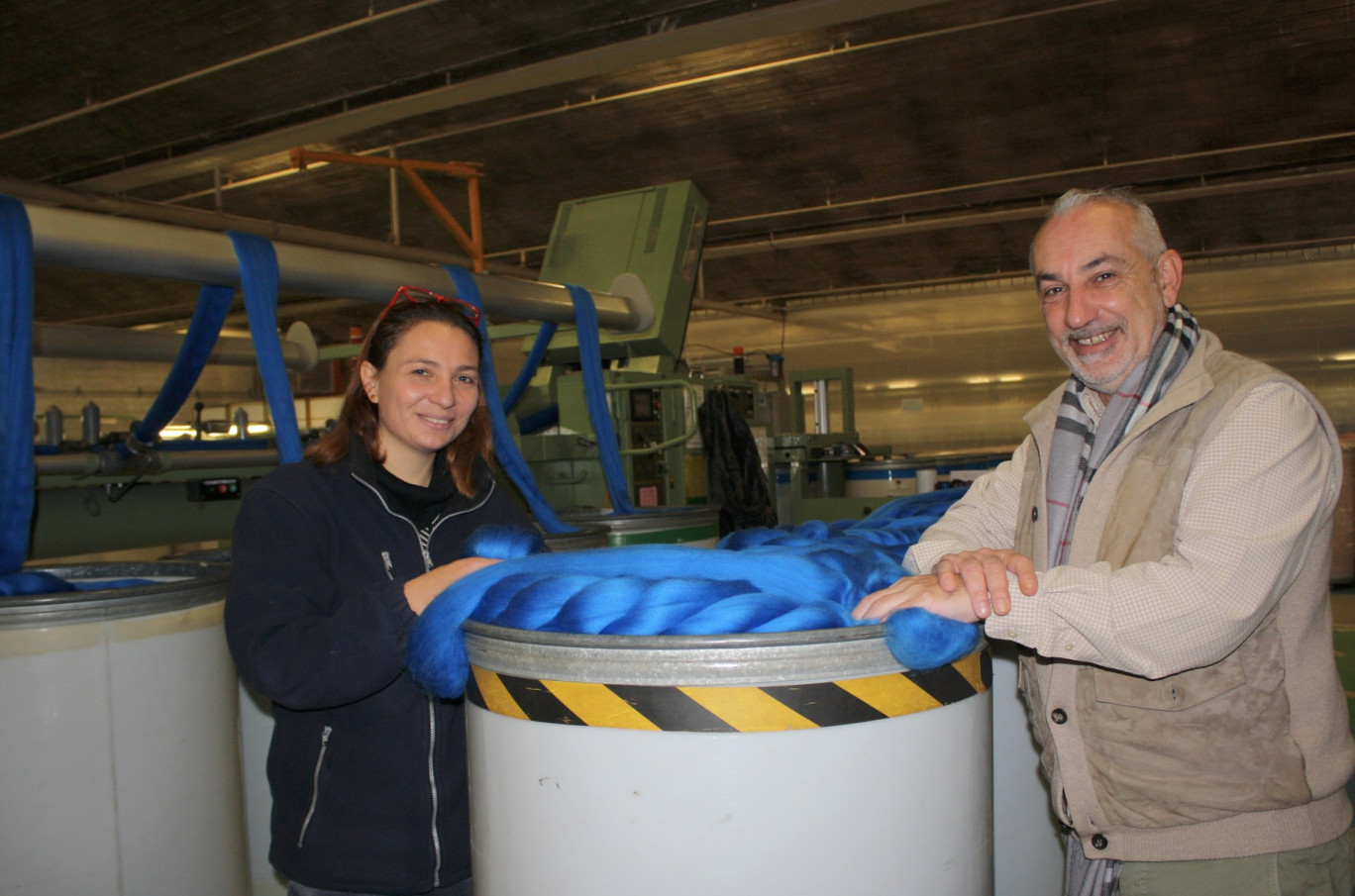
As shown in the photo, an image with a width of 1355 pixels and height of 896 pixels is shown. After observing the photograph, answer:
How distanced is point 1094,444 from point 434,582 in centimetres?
85

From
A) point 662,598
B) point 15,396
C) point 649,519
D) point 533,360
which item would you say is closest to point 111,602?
point 15,396

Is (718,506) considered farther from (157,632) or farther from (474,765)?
(474,765)

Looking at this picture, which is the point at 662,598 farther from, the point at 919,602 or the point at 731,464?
the point at 731,464

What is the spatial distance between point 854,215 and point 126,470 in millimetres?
6752

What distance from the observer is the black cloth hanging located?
Answer: 513 centimetres

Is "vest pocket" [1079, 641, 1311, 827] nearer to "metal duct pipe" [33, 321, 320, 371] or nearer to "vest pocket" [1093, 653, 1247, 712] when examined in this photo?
"vest pocket" [1093, 653, 1247, 712]

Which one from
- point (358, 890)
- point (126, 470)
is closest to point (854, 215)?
point (126, 470)

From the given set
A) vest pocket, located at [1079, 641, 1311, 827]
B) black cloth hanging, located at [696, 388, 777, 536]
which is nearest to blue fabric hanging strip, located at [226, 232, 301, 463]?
vest pocket, located at [1079, 641, 1311, 827]

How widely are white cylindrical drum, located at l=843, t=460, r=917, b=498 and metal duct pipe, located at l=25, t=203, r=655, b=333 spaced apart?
11.8ft

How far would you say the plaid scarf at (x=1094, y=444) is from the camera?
45.3 inches

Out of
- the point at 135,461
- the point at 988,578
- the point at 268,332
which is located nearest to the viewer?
the point at 988,578

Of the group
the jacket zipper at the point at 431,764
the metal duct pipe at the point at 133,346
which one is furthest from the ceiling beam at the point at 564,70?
the jacket zipper at the point at 431,764

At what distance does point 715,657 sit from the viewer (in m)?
0.87

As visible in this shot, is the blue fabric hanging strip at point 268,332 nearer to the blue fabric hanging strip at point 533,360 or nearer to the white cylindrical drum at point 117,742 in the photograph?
the white cylindrical drum at point 117,742
